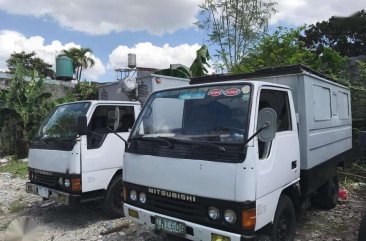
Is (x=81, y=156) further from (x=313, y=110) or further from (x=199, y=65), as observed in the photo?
(x=199, y=65)

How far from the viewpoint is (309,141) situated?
16.2ft

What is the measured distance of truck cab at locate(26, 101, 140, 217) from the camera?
592cm

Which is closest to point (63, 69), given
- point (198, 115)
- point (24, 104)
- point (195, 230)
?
point (24, 104)

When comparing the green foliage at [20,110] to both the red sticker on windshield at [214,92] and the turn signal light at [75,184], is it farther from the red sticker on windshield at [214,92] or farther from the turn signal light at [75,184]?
the red sticker on windshield at [214,92]

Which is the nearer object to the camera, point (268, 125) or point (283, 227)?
point (268, 125)

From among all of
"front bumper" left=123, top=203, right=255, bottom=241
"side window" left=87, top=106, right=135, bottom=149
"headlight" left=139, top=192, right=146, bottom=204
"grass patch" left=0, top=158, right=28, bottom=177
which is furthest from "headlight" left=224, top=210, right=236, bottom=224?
"grass patch" left=0, top=158, right=28, bottom=177

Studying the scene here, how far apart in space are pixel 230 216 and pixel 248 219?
17 cm

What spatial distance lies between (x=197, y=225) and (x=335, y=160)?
367cm

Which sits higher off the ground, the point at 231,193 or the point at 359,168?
the point at 231,193

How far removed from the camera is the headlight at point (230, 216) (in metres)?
3.54

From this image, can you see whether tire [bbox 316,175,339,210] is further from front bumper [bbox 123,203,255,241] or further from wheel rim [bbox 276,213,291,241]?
front bumper [bbox 123,203,255,241]

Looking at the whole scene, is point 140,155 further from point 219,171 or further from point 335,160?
point 335,160

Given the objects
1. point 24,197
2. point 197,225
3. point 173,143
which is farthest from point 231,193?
point 24,197

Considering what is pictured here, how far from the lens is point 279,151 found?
418cm
